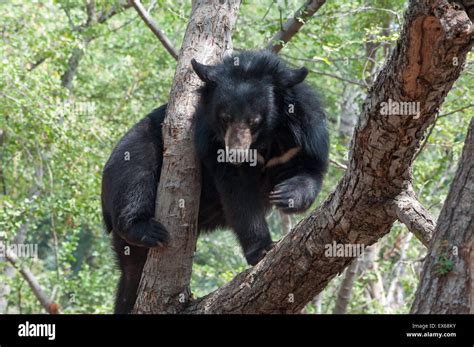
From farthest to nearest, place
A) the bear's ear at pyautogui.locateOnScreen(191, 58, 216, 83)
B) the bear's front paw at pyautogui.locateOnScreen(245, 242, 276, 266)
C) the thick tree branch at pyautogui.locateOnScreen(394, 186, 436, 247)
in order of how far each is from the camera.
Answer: the bear's ear at pyautogui.locateOnScreen(191, 58, 216, 83) → the bear's front paw at pyautogui.locateOnScreen(245, 242, 276, 266) → the thick tree branch at pyautogui.locateOnScreen(394, 186, 436, 247)

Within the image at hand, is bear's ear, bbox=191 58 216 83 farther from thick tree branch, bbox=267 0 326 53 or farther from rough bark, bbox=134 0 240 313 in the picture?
thick tree branch, bbox=267 0 326 53

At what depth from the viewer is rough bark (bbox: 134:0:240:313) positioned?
420 centimetres

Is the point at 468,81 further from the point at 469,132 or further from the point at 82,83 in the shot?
the point at 82,83

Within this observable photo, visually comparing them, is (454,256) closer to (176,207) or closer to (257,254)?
(257,254)

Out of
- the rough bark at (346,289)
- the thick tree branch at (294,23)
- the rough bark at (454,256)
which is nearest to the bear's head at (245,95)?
the thick tree branch at (294,23)

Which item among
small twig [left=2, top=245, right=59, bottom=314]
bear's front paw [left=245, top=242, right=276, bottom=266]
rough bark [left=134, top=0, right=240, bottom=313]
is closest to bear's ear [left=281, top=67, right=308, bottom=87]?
rough bark [left=134, top=0, right=240, bottom=313]

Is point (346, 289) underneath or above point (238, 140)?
→ underneath

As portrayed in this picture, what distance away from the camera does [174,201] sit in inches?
167

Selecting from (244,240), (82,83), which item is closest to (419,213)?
(244,240)

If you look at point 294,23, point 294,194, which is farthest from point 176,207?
point 294,23

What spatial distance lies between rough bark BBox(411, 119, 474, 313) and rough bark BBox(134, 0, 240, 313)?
7.07 ft

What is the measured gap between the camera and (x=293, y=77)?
14.8 feet

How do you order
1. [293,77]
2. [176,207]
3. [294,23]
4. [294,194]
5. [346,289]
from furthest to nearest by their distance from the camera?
1. [346,289]
2. [294,23]
3. [293,77]
4. [176,207]
5. [294,194]

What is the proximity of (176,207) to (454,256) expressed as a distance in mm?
2298
